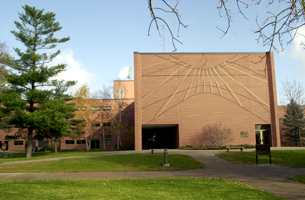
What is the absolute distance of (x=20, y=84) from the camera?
94.6ft

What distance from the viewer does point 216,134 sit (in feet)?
105

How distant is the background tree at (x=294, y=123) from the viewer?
40406 millimetres

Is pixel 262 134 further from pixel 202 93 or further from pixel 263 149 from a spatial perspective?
pixel 263 149

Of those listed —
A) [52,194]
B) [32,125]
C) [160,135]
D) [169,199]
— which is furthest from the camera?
[160,135]

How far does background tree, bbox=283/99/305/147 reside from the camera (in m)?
40.4

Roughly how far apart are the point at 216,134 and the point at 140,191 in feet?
84.0

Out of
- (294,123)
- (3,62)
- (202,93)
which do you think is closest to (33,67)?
(3,62)

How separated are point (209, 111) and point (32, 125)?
2126cm

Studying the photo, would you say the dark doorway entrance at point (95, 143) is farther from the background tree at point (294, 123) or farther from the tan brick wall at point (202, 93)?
the background tree at point (294, 123)

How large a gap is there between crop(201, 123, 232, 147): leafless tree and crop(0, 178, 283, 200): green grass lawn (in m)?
23.6

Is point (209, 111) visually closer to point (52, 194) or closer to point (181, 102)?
point (181, 102)

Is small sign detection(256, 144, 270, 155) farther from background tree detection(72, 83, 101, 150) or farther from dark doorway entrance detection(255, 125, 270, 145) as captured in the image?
background tree detection(72, 83, 101, 150)

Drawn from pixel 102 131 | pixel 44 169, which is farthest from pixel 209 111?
pixel 44 169

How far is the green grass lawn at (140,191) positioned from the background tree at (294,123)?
37.4 m
